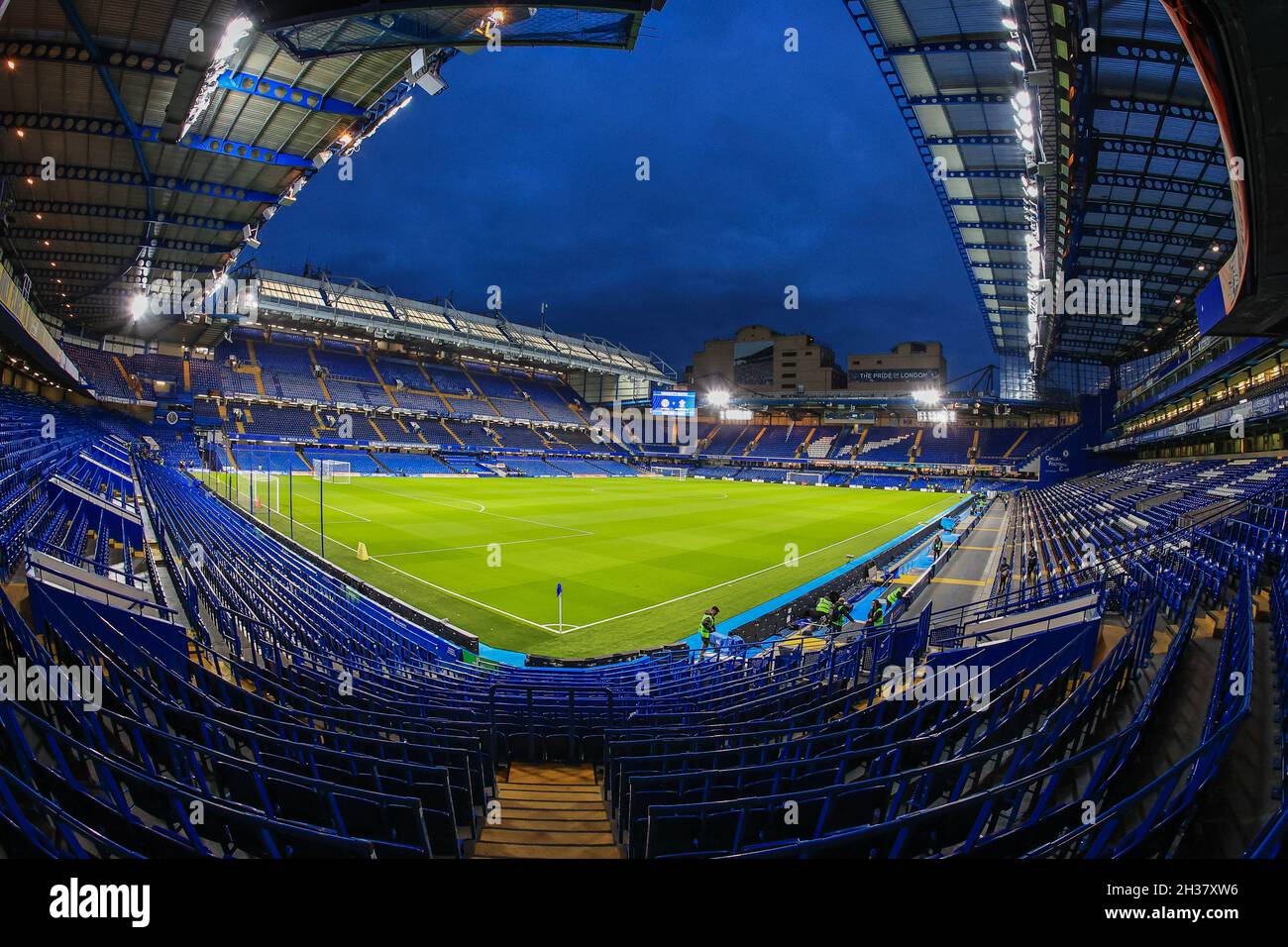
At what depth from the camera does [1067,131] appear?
1472 cm

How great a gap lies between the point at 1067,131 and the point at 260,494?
42431 mm

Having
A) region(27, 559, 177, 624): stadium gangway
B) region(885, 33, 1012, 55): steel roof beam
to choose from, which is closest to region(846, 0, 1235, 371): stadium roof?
region(885, 33, 1012, 55): steel roof beam

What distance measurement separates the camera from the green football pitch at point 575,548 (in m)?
16.2

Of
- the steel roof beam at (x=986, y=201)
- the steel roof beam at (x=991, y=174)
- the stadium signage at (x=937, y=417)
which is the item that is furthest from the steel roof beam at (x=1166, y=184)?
the stadium signage at (x=937, y=417)

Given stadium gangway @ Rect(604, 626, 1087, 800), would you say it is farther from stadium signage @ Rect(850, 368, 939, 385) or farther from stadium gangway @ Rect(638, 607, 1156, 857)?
stadium signage @ Rect(850, 368, 939, 385)

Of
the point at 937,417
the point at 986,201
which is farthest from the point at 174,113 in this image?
the point at 937,417

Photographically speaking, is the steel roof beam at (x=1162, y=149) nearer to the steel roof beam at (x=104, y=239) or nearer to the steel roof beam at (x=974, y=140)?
the steel roof beam at (x=974, y=140)

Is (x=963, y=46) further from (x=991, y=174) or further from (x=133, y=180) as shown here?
(x=133, y=180)

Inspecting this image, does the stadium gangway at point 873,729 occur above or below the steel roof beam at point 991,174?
below

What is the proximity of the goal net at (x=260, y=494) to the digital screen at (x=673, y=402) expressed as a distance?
46684 millimetres

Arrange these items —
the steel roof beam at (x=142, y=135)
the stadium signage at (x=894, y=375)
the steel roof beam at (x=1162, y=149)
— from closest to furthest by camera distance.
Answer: the steel roof beam at (x=142, y=135) < the steel roof beam at (x=1162, y=149) < the stadium signage at (x=894, y=375)
